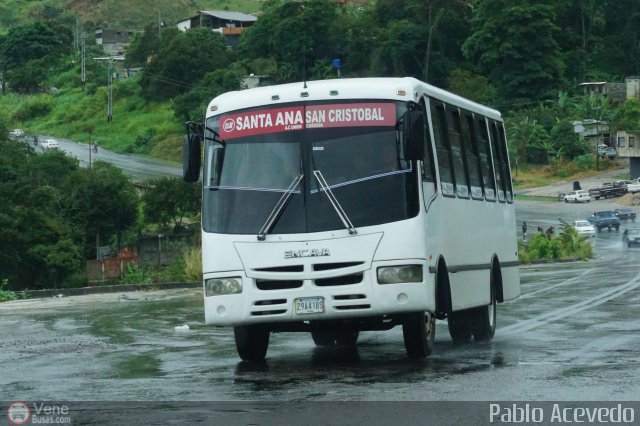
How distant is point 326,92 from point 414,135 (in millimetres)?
1163

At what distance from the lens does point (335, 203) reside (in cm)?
1344

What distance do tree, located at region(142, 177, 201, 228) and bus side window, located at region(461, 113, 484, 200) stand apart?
2136 inches

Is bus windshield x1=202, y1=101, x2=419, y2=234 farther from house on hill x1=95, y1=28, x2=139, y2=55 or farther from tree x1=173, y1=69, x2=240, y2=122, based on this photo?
house on hill x1=95, y1=28, x2=139, y2=55

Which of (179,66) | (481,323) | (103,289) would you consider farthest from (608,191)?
(481,323)

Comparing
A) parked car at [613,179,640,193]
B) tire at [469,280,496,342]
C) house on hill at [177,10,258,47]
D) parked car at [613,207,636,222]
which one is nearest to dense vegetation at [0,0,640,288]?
parked car at [613,179,640,193]

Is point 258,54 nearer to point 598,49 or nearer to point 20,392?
point 598,49

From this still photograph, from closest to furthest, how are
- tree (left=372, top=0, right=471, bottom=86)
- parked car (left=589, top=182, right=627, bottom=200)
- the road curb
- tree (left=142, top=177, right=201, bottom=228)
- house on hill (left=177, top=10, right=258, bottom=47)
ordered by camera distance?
the road curb
tree (left=142, top=177, right=201, bottom=228)
parked car (left=589, top=182, right=627, bottom=200)
tree (left=372, top=0, right=471, bottom=86)
house on hill (left=177, top=10, right=258, bottom=47)

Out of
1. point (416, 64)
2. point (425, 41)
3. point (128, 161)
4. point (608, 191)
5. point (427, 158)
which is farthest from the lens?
point (425, 41)

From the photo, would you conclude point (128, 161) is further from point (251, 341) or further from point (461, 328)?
point (251, 341)

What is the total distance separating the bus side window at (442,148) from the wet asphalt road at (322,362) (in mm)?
1889

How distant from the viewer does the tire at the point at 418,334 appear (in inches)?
545

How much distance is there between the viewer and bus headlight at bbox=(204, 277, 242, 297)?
44.3 ft

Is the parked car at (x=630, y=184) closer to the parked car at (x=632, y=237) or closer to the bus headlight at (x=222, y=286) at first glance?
the parked car at (x=632, y=237)

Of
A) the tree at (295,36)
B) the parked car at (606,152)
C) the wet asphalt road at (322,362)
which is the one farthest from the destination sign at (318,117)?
the tree at (295,36)
